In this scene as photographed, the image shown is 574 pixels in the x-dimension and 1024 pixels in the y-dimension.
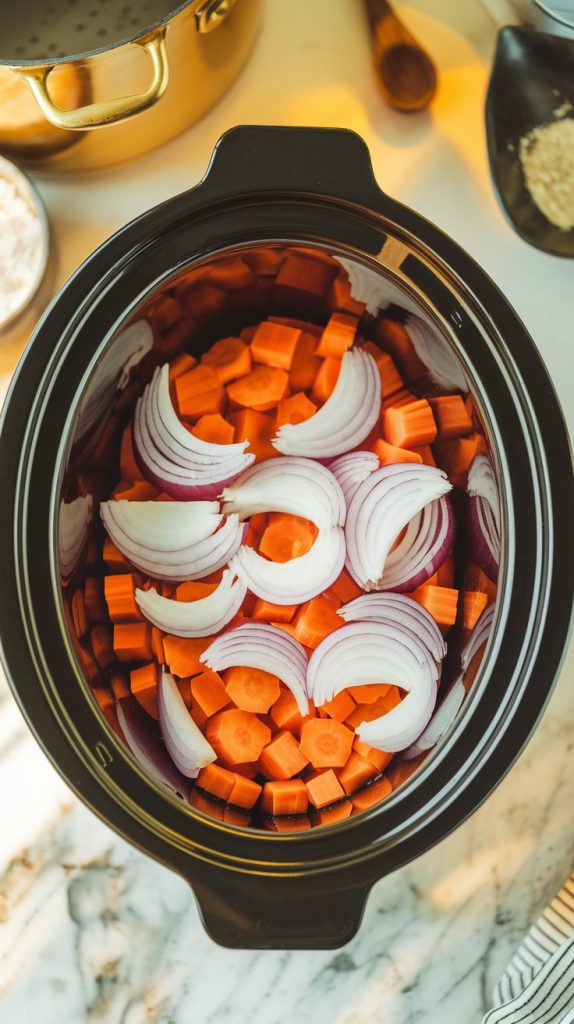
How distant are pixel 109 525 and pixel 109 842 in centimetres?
38

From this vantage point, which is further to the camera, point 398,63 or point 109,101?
point 398,63

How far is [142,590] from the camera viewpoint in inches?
28.8

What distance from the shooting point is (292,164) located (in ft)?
2.07

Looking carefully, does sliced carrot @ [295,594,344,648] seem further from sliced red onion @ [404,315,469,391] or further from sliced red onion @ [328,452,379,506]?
sliced red onion @ [404,315,469,391]

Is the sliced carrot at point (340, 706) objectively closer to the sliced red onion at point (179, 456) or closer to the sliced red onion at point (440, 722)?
the sliced red onion at point (440, 722)

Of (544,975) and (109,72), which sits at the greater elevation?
(109,72)

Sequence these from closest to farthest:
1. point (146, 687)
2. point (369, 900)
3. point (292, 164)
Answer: point (292, 164) < point (146, 687) < point (369, 900)

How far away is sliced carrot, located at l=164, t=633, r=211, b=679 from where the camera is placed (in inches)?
28.7

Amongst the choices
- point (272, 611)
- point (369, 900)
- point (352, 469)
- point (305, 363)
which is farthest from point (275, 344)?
point (369, 900)

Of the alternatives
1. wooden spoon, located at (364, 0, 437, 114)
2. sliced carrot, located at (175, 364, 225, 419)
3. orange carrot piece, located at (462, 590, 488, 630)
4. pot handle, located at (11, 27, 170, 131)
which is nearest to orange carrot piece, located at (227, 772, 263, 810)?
orange carrot piece, located at (462, 590, 488, 630)

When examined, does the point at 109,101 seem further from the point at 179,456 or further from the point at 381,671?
the point at 381,671

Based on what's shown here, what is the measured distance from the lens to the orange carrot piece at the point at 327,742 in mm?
733

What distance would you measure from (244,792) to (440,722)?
186mm

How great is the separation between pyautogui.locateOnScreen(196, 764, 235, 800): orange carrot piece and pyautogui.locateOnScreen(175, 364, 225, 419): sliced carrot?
1.07 feet
